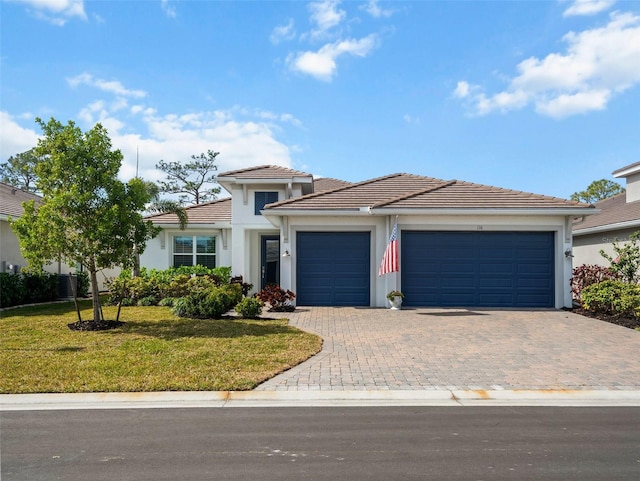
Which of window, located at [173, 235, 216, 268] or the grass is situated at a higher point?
window, located at [173, 235, 216, 268]

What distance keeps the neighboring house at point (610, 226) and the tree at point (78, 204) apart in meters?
17.2

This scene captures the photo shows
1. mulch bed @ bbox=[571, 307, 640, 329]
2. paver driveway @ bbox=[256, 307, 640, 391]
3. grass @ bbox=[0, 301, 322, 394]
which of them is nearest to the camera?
grass @ bbox=[0, 301, 322, 394]

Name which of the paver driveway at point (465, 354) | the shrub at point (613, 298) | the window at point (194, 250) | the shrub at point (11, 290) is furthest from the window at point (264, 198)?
the shrub at point (613, 298)

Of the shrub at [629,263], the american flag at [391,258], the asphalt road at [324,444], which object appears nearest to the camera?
the asphalt road at [324,444]

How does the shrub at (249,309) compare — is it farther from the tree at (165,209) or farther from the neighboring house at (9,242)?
the tree at (165,209)

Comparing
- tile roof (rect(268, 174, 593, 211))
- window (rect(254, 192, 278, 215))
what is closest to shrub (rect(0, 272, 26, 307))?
window (rect(254, 192, 278, 215))

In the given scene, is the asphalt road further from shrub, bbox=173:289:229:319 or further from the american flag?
the american flag

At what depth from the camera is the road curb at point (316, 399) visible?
621 centimetres

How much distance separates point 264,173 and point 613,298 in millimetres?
13613

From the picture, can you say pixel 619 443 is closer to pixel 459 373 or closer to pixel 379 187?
pixel 459 373

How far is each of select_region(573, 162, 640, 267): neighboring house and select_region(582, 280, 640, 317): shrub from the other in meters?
4.84

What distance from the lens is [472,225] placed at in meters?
15.9

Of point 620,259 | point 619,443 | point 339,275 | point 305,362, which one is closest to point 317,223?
point 339,275

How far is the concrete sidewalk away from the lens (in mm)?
6371
